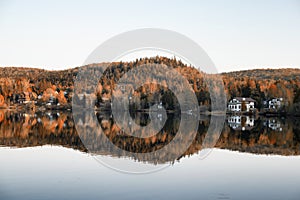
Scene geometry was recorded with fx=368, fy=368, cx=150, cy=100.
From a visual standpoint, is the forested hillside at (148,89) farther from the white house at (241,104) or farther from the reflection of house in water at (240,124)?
the reflection of house in water at (240,124)

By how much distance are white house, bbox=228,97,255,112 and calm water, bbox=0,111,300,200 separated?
49.1 meters

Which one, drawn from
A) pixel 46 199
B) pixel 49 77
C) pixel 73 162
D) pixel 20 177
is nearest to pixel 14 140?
pixel 73 162

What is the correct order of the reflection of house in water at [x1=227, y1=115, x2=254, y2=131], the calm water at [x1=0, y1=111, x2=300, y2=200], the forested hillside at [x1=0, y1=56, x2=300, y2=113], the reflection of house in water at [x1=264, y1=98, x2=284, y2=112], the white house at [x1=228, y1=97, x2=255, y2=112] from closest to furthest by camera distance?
the calm water at [x1=0, y1=111, x2=300, y2=200] → the reflection of house in water at [x1=227, y1=115, x2=254, y2=131] → the reflection of house in water at [x1=264, y1=98, x2=284, y2=112] → the white house at [x1=228, y1=97, x2=255, y2=112] → the forested hillside at [x1=0, y1=56, x2=300, y2=113]

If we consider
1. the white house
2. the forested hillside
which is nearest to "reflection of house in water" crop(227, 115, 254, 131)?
the forested hillside

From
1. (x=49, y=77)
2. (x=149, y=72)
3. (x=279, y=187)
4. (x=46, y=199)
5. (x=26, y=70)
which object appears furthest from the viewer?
(x=26, y=70)

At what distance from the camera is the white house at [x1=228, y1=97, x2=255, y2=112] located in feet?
268

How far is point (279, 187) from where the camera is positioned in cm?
1597

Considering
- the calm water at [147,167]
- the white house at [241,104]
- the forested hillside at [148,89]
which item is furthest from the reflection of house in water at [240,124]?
the white house at [241,104]

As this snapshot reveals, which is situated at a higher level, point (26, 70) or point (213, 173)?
point (26, 70)

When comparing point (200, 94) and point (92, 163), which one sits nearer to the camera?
point (92, 163)

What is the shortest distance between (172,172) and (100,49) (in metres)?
31.3

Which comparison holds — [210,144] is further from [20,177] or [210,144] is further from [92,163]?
[20,177]

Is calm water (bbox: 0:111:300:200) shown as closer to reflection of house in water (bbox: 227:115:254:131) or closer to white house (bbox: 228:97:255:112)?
reflection of house in water (bbox: 227:115:254:131)

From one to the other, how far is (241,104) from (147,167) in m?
65.3
